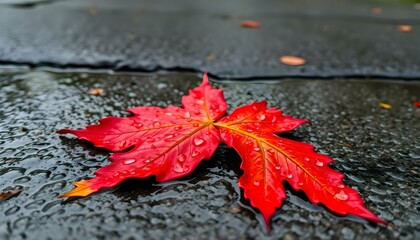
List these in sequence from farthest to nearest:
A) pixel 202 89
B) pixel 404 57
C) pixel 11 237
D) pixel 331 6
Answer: pixel 331 6
pixel 404 57
pixel 202 89
pixel 11 237

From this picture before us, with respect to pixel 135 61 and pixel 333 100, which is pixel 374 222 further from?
pixel 135 61

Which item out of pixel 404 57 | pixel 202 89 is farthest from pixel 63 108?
pixel 404 57

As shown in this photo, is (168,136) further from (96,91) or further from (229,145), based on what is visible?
(96,91)

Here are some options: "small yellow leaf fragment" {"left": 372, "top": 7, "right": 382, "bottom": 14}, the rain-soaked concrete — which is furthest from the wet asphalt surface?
"small yellow leaf fragment" {"left": 372, "top": 7, "right": 382, "bottom": 14}

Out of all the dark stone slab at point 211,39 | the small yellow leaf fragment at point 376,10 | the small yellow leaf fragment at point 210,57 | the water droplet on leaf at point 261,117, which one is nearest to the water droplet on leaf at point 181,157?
the water droplet on leaf at point 261,117

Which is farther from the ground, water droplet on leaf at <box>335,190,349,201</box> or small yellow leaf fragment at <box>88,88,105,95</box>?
small yellow leaf fragment at <box>88,88,105,95</box>

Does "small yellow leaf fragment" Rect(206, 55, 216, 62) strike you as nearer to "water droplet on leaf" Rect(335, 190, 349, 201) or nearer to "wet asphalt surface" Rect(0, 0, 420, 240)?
"wet asphalt surface" Rect(0, 0, 420, 240)

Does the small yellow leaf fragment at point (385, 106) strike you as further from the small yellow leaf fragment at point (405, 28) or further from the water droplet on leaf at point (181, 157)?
the small yellow leaf fragment at point (405, 28)

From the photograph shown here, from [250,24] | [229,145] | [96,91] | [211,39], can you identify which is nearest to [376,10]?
[250,24]
